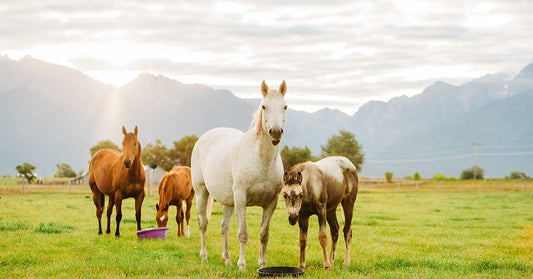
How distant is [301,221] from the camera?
7469 millimetres

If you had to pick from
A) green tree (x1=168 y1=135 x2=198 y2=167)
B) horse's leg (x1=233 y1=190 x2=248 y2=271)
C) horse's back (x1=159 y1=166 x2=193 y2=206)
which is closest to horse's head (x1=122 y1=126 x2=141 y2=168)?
horse's back (x1=159 y1=166 x2=193 y2=206)

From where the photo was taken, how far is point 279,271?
7.09m

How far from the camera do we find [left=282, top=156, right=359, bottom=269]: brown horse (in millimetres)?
6699

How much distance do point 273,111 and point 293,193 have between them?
48.6 inches

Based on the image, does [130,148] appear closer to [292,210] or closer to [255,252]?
[255,252]

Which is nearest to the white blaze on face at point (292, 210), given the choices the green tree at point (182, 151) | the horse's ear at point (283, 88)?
the horse's ear at point (283, 88)

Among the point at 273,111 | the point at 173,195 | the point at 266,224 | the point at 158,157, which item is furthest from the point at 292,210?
the point at 158,157

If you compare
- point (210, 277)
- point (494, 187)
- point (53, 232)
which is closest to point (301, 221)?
point (210, 277)

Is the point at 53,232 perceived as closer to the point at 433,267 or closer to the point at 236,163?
the point at 236,163

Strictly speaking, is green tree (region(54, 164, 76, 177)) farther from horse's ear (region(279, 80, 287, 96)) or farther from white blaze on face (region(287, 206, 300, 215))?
white blaze on face (region(287, 206, 300, 215))

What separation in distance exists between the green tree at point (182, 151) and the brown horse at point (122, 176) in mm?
53086

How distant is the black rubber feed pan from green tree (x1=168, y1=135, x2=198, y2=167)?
2314 inches

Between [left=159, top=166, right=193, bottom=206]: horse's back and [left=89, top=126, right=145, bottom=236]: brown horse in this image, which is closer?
[left=89, top=126, right=145, bottom=236]: brown horse

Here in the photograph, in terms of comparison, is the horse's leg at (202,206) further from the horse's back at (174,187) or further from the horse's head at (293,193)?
the horse's head at (293,193)
